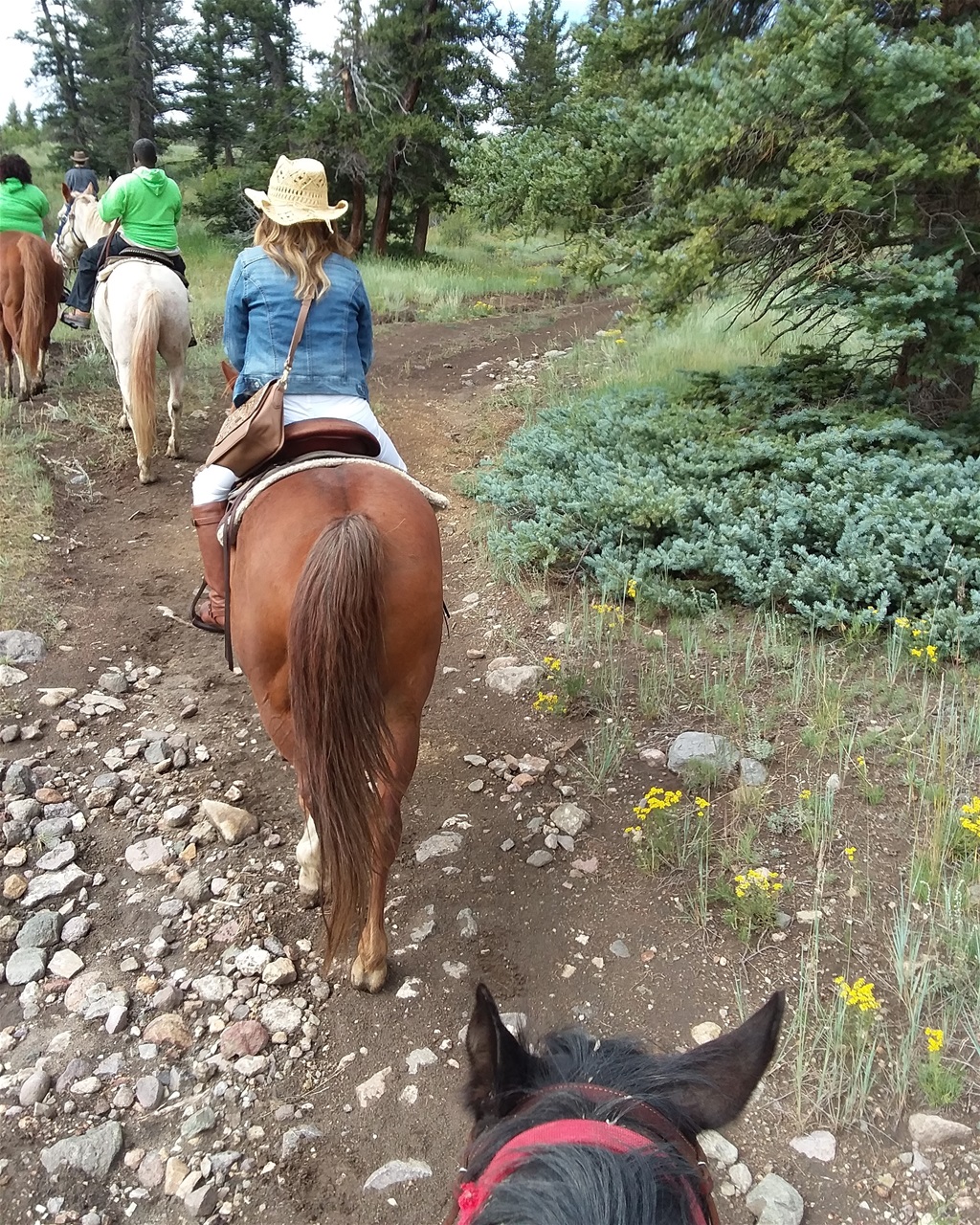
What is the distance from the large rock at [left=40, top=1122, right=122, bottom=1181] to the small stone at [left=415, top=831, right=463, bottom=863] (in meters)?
1.44

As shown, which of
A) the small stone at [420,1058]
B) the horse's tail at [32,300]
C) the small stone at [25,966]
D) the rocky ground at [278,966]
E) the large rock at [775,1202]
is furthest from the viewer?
the horse's tail at [32,300]

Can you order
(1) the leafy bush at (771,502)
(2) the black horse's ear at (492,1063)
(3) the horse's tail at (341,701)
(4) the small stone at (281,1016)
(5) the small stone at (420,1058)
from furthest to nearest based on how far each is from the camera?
(1) the leafy bush at (771,502)
(4) the small stone at (281,1016)
(5) the small stone at (420,1058)
(3) the horse's tail at (341,701)
(2) the black horse's ear at (492,1063)

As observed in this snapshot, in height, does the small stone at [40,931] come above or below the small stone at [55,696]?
below

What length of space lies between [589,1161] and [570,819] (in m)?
2.62

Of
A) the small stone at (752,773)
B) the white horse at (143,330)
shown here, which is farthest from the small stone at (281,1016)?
the white horse at (143,330)

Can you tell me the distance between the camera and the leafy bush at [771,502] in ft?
13.9

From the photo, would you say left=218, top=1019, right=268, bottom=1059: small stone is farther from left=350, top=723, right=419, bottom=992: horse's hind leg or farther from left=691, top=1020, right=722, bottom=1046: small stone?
left=691, top=1020, right=722, bottom=1046: small stone

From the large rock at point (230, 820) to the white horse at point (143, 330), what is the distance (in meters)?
4.17

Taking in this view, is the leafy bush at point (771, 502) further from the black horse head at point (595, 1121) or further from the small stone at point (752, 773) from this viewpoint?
the black horse head at point (595, 1121)

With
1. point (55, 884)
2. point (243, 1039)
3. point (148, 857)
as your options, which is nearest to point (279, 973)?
point (243, 1039)

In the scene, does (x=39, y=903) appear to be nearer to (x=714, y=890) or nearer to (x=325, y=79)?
(x=714, y=890)

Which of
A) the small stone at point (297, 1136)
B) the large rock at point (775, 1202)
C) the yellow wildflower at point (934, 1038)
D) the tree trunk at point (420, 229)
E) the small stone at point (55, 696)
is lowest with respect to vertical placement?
the small stone at point (297, 1136)

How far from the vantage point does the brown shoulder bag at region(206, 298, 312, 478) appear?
2957 millimetres

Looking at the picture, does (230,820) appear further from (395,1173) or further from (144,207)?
(144,207)
